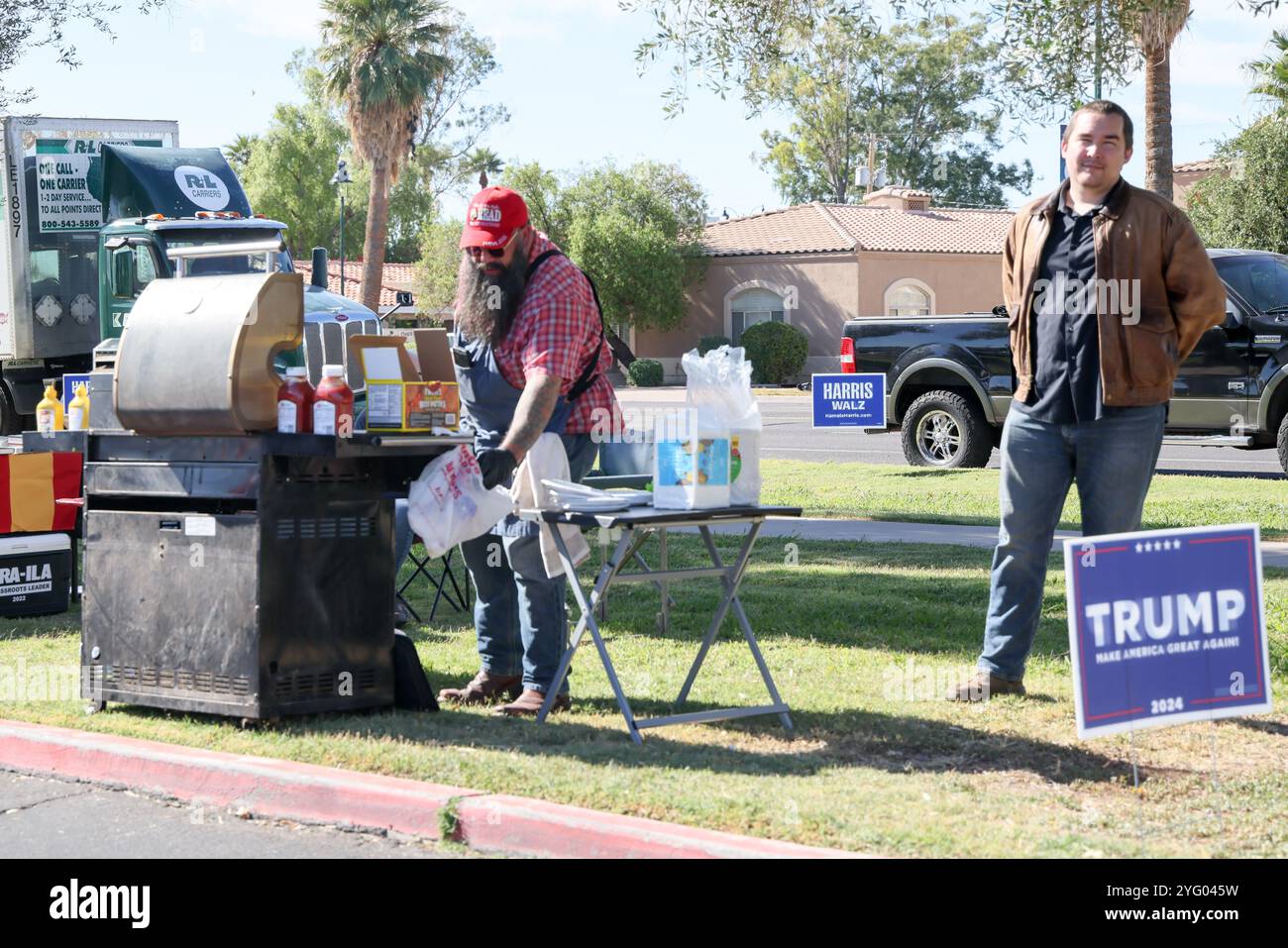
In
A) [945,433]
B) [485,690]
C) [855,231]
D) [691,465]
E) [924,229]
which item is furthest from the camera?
[924,229]

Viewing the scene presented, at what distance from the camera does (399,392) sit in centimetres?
620

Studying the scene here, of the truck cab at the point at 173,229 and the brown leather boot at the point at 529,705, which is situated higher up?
the truck cab at the point at 173,229

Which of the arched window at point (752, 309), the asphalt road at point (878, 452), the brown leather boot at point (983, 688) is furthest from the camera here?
the arched window at point (752, 309)

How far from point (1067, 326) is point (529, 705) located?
259cm

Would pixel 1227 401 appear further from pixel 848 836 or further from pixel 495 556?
pixel 848 836

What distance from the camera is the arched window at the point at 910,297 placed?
1935 inches

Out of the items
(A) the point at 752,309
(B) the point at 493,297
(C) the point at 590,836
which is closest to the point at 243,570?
(B) the point at 493,297

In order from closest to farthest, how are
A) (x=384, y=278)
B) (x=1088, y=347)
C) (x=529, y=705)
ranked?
(x=1088, y=347) < (x=529, y=705) < (x=384, y=278)

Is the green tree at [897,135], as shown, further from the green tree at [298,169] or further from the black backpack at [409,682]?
the black backpack at [409,682]

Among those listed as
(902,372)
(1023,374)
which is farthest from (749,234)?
(1023,374)

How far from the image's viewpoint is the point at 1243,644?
5.42m

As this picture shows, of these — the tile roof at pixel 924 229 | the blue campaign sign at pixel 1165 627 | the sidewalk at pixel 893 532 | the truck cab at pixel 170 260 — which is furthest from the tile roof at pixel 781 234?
the blue campaign sign at pixel 1165 627

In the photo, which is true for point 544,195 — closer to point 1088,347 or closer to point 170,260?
point 170,260

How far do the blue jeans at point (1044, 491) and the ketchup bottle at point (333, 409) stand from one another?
2.59 meters
